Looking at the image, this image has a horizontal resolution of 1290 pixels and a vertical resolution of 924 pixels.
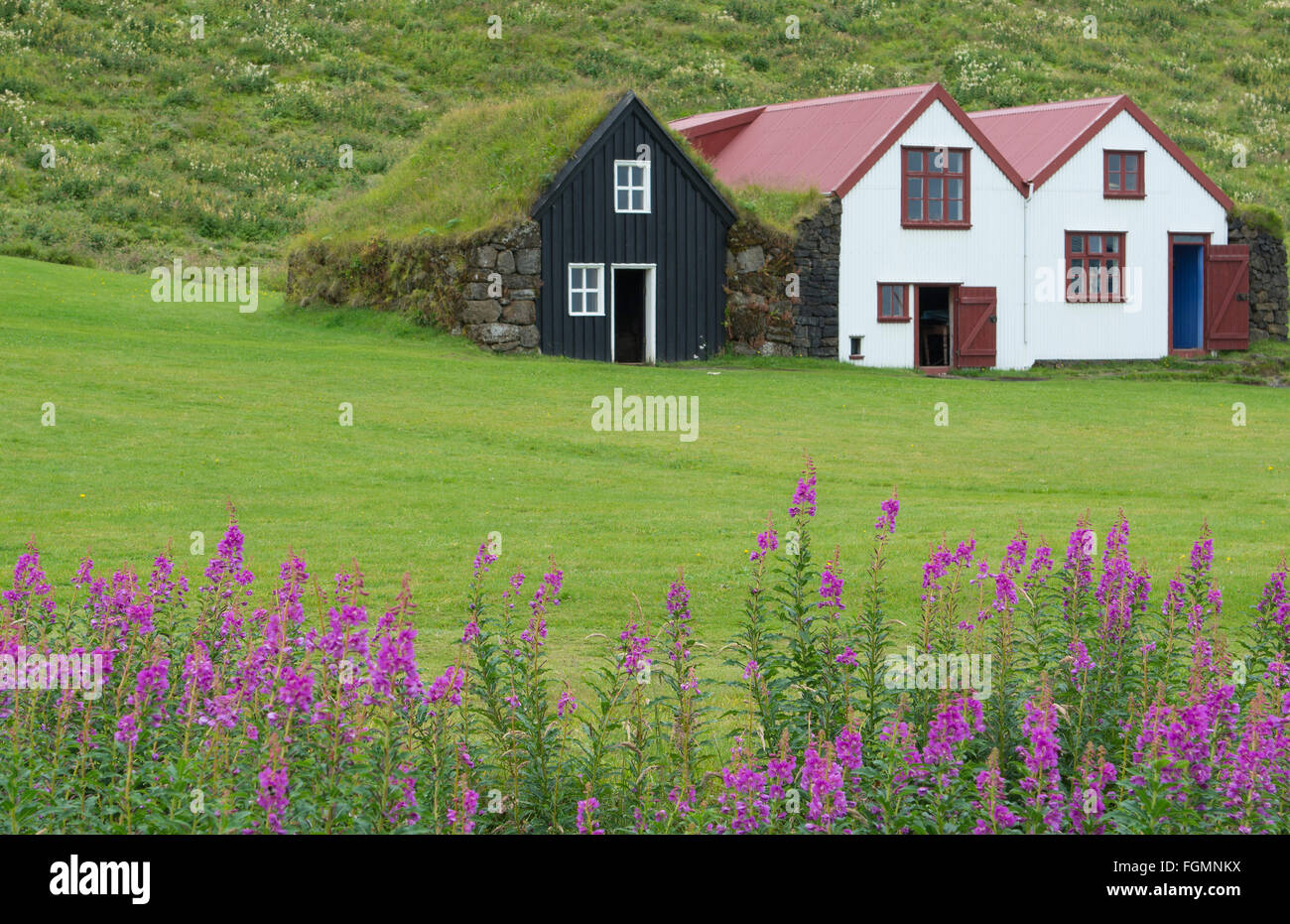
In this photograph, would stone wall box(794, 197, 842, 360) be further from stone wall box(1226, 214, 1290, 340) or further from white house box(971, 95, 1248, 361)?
stone wall box(1226, 214, 1290, 340)

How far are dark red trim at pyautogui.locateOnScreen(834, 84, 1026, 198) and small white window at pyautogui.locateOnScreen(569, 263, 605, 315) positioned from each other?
6.68 metres

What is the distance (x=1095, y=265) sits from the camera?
45531 mm

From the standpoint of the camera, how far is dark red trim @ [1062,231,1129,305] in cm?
4497

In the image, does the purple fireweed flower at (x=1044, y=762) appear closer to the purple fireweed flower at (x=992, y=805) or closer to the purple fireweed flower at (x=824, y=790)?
the purple fireweed flower at (x=992, y=805)

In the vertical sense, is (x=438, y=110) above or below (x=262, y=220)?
above

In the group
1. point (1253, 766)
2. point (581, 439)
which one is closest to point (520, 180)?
point (581, 439)

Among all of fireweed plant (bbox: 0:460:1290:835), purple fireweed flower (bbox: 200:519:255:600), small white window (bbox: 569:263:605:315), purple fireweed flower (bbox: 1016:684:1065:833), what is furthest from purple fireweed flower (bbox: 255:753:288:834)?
small white window (bbox: 569:263:605:315)

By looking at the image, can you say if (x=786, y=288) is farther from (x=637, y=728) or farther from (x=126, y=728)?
(x=126, y=728)

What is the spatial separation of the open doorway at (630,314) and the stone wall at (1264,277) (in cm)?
1788

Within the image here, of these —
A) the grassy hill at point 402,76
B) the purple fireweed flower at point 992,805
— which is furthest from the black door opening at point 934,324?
the purple fireweed flower at point 992,805

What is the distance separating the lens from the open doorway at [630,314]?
139ft
